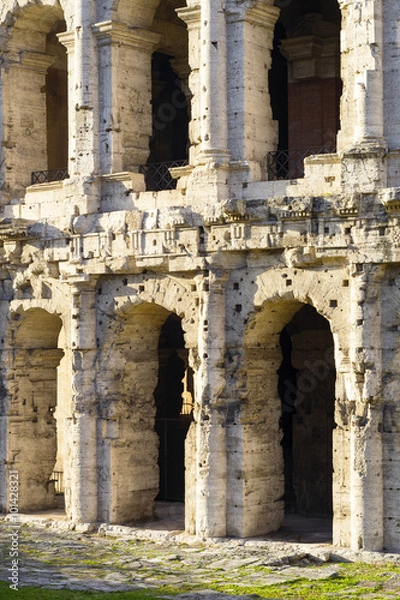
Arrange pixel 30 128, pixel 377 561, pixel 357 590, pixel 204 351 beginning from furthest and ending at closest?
pixel 30 128 < pixel 204 351 < pixel 377 561 < pixel 357 590

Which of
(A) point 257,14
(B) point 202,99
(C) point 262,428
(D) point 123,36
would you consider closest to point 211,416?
(C) point 262,428

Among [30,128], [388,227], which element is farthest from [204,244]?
[30,128]

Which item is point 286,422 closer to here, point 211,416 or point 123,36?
point 211,416

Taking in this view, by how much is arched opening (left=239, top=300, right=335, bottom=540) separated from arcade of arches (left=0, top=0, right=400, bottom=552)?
0.04 meters

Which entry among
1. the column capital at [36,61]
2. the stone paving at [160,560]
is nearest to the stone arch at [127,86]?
the column capital at [36,61]

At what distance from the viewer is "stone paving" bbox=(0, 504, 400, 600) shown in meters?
16.8

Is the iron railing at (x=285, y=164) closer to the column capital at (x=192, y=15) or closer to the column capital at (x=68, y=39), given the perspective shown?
the column capital at (x=192, y=15)

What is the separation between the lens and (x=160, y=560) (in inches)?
718

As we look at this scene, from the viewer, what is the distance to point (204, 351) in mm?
19250

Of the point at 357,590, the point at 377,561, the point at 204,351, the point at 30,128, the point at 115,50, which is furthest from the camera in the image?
the point at 30,128

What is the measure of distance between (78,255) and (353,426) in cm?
541

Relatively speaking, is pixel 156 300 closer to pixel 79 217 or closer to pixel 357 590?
pixel 79 217

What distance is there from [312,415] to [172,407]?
3.39m

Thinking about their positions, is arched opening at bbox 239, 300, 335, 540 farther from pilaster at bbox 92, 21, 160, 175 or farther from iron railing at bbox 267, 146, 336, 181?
pilaster at bbox 92, 21, 160, 175
